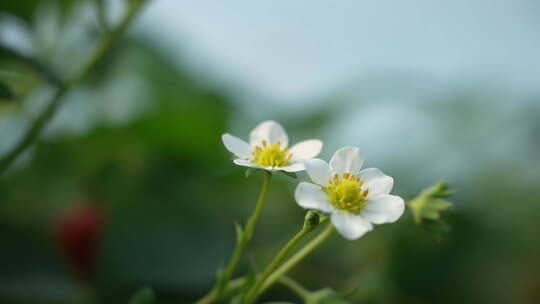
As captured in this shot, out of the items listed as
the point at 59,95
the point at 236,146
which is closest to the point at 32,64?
the point at 59,95

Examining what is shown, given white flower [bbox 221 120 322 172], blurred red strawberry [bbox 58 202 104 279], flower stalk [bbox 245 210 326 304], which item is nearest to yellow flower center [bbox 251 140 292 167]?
white flower [bbox 221 120 322 172]

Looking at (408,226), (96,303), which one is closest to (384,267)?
(408,226)

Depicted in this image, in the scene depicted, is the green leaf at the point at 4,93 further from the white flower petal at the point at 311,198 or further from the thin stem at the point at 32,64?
the white flower petal at the point at 311,198

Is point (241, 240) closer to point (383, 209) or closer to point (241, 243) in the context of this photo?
point (241, 243)

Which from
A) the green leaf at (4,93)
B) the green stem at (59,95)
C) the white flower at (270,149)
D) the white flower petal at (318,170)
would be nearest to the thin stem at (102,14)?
the green stem at (59,95)

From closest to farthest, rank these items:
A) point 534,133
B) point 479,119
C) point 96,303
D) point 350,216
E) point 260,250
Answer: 1. point 350,216
2. point 96,303
3. point 260,250
4. point 534,133
5. point 479,119

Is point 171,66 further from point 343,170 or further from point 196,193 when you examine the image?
point 343,170
